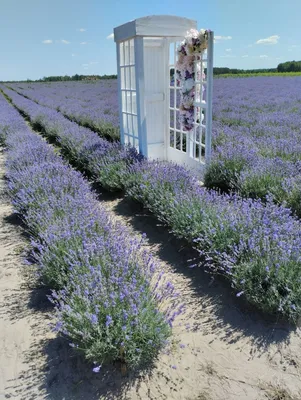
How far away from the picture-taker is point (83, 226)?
266 centimetres

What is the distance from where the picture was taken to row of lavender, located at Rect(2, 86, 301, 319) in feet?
6.75

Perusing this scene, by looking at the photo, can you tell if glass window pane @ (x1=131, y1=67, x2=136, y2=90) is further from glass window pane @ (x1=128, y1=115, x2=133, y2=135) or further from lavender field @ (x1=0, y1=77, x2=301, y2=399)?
lavender field @ (x1=0, y1=77, x2=301, y2=399)

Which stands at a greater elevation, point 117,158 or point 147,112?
point 147,112

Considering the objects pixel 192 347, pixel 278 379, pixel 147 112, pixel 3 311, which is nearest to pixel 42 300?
pixel 3 311

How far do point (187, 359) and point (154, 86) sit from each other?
172 inches

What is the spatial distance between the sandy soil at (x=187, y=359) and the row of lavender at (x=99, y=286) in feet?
0.39

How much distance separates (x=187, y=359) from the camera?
191 centimetres

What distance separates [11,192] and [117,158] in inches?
61.2

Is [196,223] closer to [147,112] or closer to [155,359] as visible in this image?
[155,359]

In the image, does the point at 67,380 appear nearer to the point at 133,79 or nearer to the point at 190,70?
the point at 190,70

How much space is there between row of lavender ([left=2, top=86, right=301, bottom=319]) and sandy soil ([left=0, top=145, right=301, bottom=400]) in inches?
7.3

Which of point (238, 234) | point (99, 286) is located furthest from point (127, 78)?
point (99, 286)

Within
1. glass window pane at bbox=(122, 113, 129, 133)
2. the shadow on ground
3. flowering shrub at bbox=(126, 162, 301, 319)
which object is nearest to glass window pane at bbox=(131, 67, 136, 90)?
glass window pane at bbox=(122, 113, 129, 133)

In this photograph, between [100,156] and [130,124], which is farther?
[130,124]
